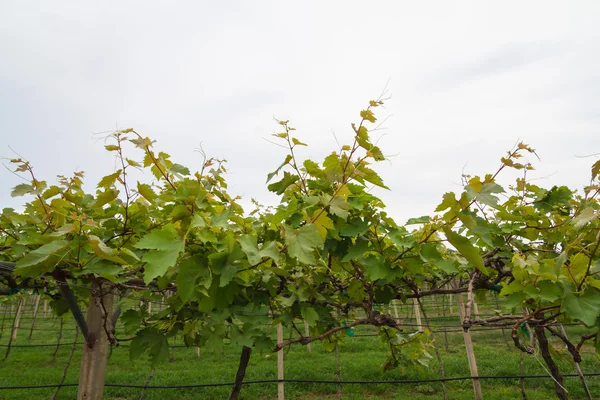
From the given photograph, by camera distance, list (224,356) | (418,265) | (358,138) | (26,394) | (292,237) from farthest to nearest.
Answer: (224,356)
(26,394)
(418,265)
(358,138)
(292,237)

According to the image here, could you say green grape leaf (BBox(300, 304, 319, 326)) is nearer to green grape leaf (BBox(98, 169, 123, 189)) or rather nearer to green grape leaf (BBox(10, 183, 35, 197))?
green grape leaf (BBox(98, 169, 123, 189))

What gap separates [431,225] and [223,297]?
774 millimetres

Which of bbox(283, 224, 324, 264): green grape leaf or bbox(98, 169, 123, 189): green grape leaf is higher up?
bbox(98, 169, 123, 189): green grape leaf

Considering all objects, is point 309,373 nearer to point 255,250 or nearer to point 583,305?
point 583,305

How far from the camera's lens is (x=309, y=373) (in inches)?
309

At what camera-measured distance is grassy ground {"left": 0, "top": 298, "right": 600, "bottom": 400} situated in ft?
22.5

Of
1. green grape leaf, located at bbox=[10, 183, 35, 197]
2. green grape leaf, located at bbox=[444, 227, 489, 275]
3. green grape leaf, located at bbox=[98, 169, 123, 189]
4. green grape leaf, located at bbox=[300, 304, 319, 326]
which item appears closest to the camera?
green grape leaf, located at bbox=[444, 227, 489, 275]

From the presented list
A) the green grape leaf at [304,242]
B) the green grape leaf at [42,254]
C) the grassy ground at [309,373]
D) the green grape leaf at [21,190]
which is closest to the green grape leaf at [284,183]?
the green grape leaf at [304,242]

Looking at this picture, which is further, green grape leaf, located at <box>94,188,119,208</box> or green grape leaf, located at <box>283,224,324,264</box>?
green grape leaf, located at <box>94,188,119,208</box>

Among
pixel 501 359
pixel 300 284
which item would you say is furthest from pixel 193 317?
pixel 501 359

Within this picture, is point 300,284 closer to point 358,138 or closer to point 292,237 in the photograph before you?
point 292,237

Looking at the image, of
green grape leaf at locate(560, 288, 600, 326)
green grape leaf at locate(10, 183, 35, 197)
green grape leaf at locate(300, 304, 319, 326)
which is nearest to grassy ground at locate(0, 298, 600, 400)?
green grape leaf at locate(300, 304, 319, 326)

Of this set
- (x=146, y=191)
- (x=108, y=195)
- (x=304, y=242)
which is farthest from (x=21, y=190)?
(x=304, y=242)

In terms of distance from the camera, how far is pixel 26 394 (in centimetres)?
695
